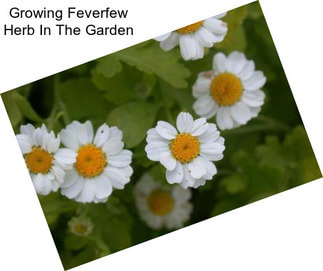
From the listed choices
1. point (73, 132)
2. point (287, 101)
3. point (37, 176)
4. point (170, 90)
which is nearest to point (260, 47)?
point (287, 101)

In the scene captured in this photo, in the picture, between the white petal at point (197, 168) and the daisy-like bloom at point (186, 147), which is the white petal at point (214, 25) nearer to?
the daisy-like bloom at point (186, 147)

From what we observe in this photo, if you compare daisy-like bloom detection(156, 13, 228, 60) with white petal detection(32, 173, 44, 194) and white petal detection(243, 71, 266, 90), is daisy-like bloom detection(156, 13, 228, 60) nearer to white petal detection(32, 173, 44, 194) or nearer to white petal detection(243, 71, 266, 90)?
white petal detection(243, 71, 266, 90)

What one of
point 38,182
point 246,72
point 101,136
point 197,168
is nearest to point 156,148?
point 197,168

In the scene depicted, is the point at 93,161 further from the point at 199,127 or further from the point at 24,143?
the point at 199,127

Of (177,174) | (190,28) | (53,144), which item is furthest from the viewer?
(190,28)

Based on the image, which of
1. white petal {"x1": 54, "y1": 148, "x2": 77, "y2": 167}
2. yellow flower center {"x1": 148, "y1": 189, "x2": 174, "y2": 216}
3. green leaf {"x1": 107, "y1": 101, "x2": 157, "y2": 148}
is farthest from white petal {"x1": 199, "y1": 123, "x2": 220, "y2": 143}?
yellow flower center {"x1": 148, "y1": 189, "x2": 174, "y2": 216}

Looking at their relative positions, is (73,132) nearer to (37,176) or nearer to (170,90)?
(37,176)

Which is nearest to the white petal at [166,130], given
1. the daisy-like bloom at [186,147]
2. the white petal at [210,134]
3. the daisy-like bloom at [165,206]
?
the daisy-like bloom at [186,147]
